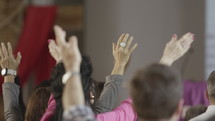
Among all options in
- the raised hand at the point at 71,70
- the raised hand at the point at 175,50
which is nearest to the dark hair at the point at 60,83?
the raised hand at the point at 175,50

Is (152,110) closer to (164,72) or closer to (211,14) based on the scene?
(164,72)

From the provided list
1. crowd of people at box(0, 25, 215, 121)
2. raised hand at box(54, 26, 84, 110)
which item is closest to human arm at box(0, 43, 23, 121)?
crowd of people at box(0, 25, 215, 121)

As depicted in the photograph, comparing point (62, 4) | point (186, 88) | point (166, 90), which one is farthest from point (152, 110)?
point (62, 4)

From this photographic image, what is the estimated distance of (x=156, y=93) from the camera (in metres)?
1.34

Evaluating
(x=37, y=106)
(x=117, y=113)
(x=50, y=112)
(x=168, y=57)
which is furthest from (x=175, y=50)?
(x=37, y=106)

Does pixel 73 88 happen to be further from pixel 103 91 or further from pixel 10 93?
pixel 10 93

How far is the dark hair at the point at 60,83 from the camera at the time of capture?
179 centimetres

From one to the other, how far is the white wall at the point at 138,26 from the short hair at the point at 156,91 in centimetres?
460

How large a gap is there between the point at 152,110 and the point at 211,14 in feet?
13.8

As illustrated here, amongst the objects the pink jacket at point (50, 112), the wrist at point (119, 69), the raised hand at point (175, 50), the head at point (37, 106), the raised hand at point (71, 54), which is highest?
the raised hand at point (71, 54)

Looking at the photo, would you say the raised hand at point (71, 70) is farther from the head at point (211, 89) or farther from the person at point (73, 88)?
the head at point (211, 89)

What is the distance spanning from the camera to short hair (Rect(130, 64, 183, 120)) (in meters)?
1.35

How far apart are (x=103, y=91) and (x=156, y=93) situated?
2.70 feet

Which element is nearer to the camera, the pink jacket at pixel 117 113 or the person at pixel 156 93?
the person at pixel 156 93
